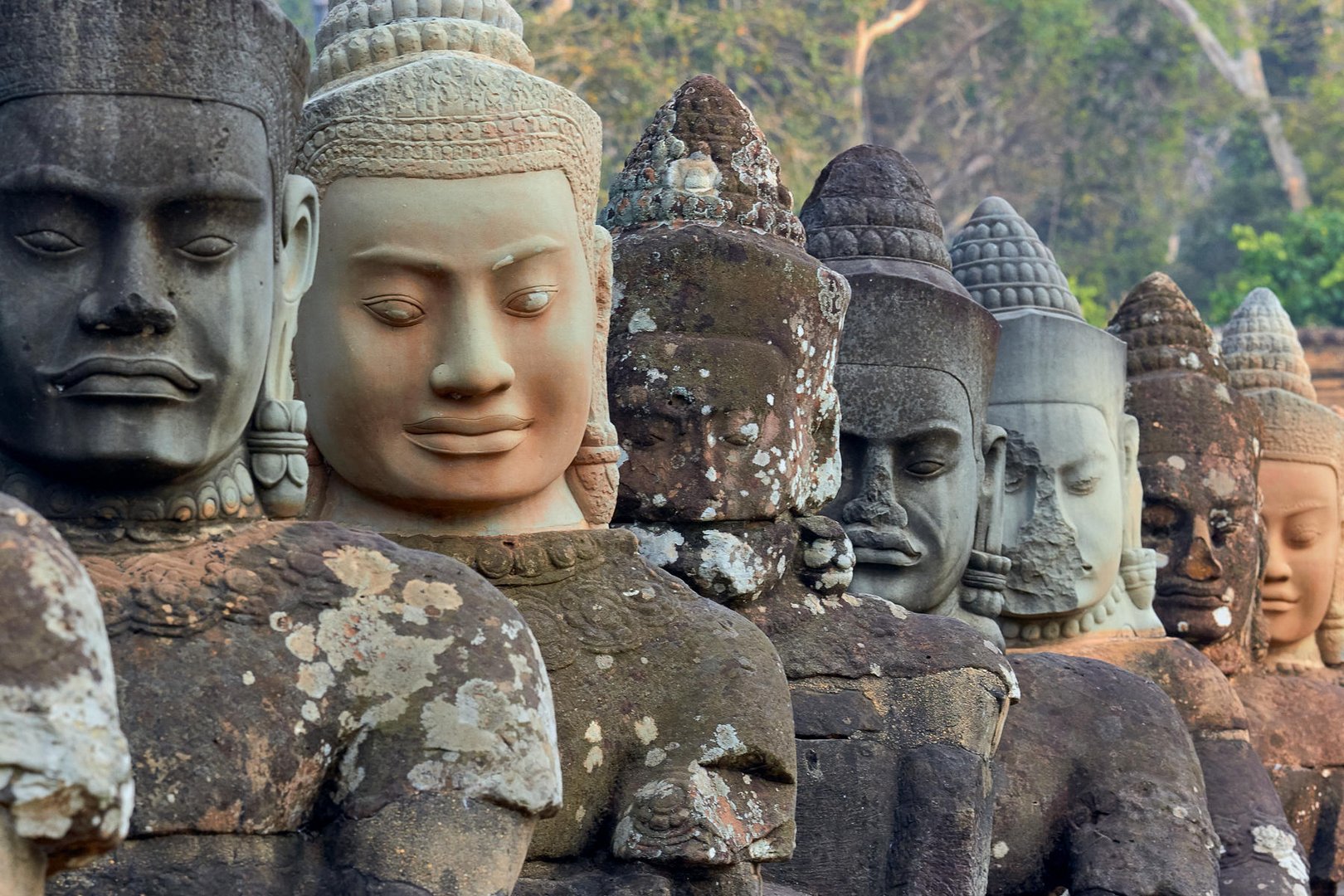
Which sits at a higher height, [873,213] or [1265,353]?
[873,213]

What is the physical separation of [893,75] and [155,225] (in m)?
26.0

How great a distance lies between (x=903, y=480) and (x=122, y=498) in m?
3.56

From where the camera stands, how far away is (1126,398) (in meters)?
8.93

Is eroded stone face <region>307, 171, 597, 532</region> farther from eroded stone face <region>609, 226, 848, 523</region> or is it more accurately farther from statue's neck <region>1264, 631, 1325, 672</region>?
statue's neck <region>1264, 631, 1325, 672</region>

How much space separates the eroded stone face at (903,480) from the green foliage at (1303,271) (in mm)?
13174

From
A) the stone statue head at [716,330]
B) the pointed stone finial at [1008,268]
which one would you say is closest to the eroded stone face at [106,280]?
the stone statue head at [716,330]

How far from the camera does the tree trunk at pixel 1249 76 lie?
91.1 feet

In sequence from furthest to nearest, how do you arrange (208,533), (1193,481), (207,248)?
(1193,481) < (208,533) < (207,248)

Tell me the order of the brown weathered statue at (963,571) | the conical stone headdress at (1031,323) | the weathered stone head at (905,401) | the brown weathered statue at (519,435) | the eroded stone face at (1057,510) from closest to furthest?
the brown weathered statue at (519,435) → the brown weathered statue at (963,571) → the weathered stone head at (905,401) → the eroded stone face at (1057,510) → the conical stone headdress at (1031,323)

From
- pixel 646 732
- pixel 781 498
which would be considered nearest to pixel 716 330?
pixel 781 498

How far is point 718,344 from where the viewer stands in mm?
5945

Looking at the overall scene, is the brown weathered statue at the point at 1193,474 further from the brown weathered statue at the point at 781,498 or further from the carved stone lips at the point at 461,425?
the carved stone lips at the point at 461,425

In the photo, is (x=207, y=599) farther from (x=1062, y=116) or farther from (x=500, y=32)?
(x=1062, y=116)

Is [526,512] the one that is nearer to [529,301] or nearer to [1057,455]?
[529,301]
